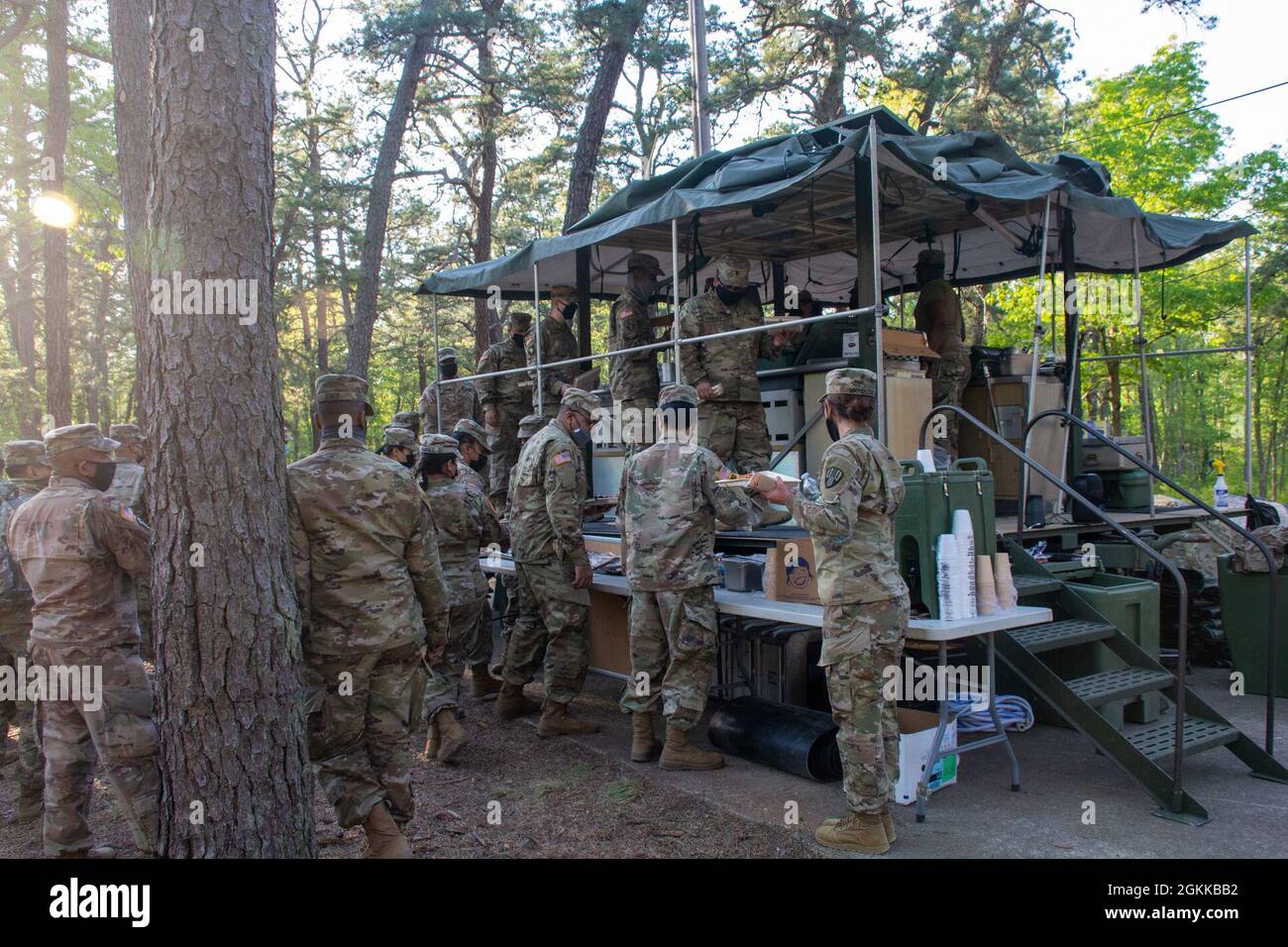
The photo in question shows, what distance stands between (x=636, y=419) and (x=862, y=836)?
474 centimetres

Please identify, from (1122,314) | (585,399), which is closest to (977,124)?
(1122,314)

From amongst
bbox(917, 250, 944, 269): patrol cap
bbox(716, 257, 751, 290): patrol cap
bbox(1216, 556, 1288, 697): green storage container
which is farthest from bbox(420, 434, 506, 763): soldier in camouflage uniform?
bbox(1216, 556, 1288, 697): green storage container

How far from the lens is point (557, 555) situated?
6.52 meters

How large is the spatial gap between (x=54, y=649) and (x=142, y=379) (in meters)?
1.92

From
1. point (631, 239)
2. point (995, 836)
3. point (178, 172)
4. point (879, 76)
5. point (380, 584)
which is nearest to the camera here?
point (178, 172)

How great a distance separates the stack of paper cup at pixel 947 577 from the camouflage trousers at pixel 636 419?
365 centimetres

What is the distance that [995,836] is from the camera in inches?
176

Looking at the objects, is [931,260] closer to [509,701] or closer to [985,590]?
[985,590]

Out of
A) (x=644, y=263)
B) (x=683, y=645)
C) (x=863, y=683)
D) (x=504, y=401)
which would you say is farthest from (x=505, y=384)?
(x=863, y=683)

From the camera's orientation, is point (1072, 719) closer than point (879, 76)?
Yes

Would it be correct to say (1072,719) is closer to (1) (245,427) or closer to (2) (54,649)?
(1) (245,427)

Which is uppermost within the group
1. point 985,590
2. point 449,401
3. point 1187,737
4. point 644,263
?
point 644,263

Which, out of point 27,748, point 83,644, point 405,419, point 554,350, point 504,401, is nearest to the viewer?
point 83,644

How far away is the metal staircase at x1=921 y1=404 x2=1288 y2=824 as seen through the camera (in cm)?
462
